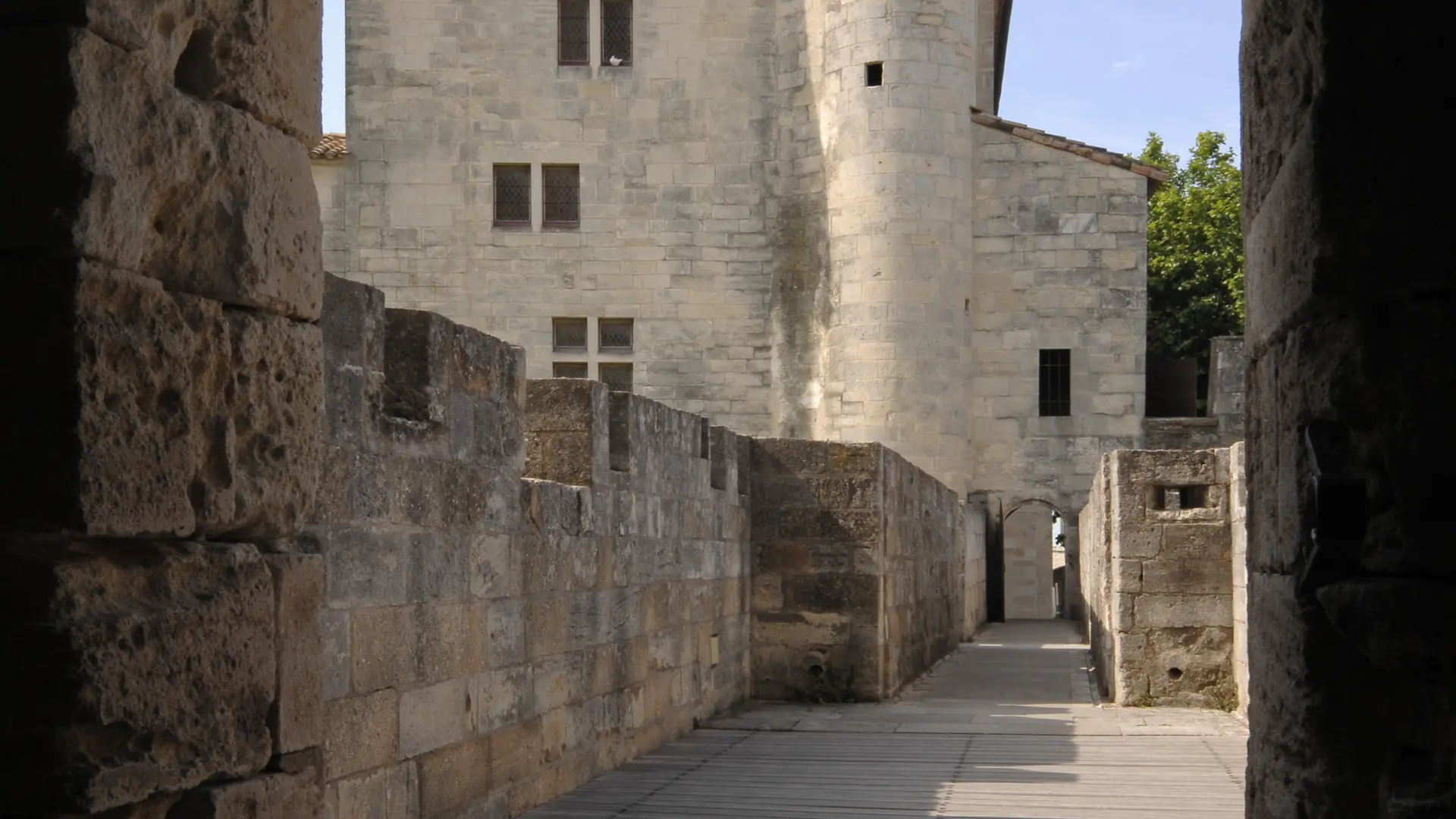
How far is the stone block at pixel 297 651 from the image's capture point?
353 centimetres

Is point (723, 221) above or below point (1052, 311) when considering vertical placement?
above

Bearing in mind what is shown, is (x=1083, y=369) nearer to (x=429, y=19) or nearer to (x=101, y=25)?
(x=429, y=19)

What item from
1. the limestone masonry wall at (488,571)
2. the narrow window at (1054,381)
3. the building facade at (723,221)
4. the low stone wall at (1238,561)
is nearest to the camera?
the limestone masonry wall at (488,571)

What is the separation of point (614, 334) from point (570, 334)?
650 mm

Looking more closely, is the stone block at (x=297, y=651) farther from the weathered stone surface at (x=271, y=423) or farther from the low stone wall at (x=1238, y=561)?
the low stone wall at (x=1238, y=561)

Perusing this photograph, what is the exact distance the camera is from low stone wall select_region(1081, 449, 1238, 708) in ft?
35.2

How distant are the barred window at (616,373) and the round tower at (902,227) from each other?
332 centimetres

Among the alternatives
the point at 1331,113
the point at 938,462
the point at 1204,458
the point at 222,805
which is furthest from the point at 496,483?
the point at 938,462

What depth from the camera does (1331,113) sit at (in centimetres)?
287

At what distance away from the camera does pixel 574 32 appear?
26.3m

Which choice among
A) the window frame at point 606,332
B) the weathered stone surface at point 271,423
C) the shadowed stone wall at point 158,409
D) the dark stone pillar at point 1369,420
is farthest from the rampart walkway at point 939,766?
the window frame at point 606,332

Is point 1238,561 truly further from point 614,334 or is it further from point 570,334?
point 570,334

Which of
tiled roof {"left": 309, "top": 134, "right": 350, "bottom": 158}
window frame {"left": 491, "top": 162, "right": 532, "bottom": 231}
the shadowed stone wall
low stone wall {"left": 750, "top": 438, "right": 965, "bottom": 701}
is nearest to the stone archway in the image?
window frame {"left": 491, "top": 162, "right": 532, "bottom": 231}

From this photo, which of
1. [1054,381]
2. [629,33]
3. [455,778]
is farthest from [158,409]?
[629,33]
